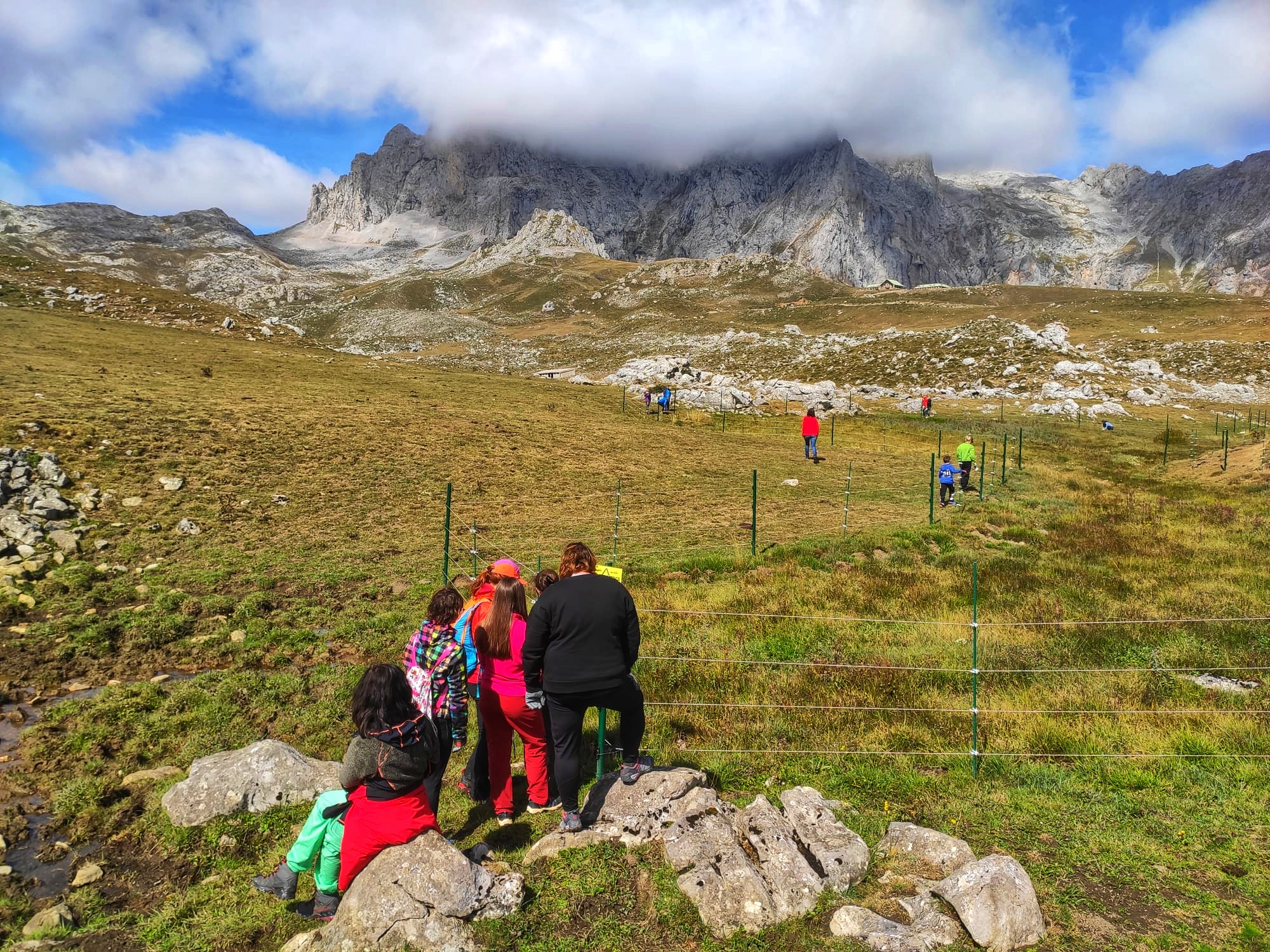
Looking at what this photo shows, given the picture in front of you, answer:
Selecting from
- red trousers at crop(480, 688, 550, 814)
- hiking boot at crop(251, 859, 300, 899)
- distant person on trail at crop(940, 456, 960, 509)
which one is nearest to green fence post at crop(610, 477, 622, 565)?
red trousers at crop(480, 688, 550, 814)

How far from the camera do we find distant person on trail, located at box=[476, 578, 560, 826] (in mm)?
6152

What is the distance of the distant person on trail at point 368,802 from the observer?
5.02 metres

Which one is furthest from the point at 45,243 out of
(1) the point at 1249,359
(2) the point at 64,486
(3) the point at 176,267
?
(1) the point at 1249,359

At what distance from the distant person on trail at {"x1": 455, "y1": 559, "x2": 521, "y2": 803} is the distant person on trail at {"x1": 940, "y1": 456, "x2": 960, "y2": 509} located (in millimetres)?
18901

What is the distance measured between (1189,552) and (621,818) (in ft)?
54.4

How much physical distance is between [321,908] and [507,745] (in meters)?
1.98

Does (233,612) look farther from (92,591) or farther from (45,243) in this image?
(45,243)

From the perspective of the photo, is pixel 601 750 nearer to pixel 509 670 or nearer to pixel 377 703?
pixel 509 670

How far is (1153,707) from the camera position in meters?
8.57

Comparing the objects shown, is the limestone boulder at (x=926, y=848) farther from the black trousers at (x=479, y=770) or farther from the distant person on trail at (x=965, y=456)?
the distant person on trail at (x=965, y=456)

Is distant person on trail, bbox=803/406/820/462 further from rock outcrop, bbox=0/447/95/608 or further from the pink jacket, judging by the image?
rock outcrop, bbox=0/447/95/608

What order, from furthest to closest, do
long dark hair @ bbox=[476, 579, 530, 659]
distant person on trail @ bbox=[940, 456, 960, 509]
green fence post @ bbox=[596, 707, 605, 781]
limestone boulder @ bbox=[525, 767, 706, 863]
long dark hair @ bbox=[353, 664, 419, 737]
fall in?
distant person on trail @ bbox=[940, 456, 960, 509]
green fence post @ bbox=[596, 707, 605, 781]
long dark hair @ bbox=[476, 579, 530, 659]
limestone boulder @ bbox=[525, 767, 706, 863]
long dark hair @ bbox=[353, 664, 419, 737]

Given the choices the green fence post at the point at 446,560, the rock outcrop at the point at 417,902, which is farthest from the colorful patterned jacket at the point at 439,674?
the green fence post at the point at 446,560

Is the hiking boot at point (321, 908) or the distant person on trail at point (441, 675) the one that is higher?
the distant person on trail at point (441, 675)
